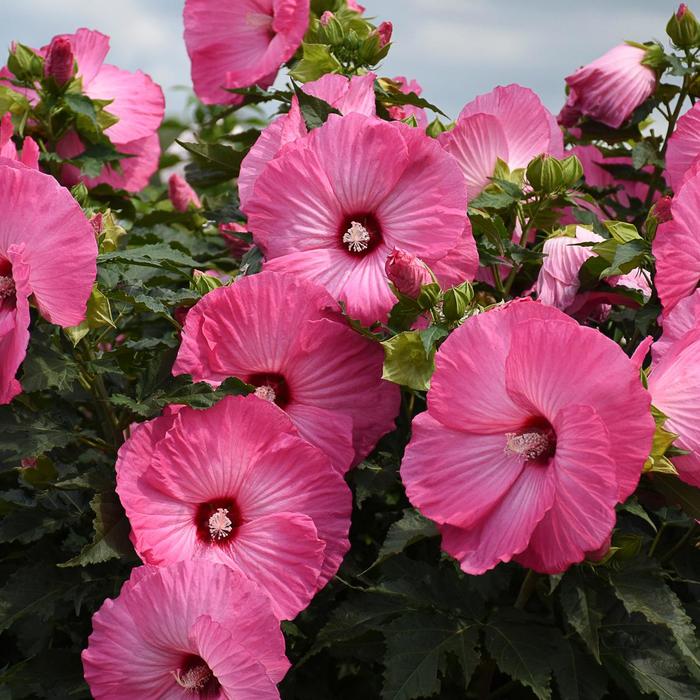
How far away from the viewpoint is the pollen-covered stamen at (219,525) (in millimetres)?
1315

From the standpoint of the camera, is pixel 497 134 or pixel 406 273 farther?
pixel 497 134

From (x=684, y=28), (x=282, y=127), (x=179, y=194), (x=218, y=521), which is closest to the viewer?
(x=218, y=521)

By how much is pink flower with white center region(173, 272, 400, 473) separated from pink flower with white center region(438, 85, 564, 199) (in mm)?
369

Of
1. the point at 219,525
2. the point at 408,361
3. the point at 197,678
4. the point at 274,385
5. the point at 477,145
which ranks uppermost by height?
the point at 477,145

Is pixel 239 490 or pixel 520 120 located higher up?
pixel 520 120

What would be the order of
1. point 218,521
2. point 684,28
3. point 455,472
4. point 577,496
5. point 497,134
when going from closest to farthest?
point 577,496, point 455,472, point 218,521, point 497,134, point 684,28

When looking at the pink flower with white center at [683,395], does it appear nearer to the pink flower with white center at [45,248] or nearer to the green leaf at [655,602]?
the green leaf at [655,602]

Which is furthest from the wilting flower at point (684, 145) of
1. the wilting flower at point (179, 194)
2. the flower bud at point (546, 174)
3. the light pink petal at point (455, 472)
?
the wilting flower at point (179, 194)

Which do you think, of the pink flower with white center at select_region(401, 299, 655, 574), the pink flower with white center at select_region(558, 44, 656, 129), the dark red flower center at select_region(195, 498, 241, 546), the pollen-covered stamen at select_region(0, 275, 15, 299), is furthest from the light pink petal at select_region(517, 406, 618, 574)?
the pink flower with white center at select_region(558, 44, 656, 129)

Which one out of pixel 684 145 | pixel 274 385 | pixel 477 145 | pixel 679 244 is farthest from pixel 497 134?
pixel 274 385

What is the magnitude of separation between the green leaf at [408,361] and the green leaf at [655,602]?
303 mm

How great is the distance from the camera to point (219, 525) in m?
1.31

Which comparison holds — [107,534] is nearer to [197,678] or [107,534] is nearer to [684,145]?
[197,678]

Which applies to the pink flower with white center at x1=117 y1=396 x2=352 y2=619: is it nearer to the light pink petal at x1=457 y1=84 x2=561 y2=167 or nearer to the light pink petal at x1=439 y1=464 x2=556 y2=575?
the light pink petal at x1=439 y1=464 x2=556 y2=575
